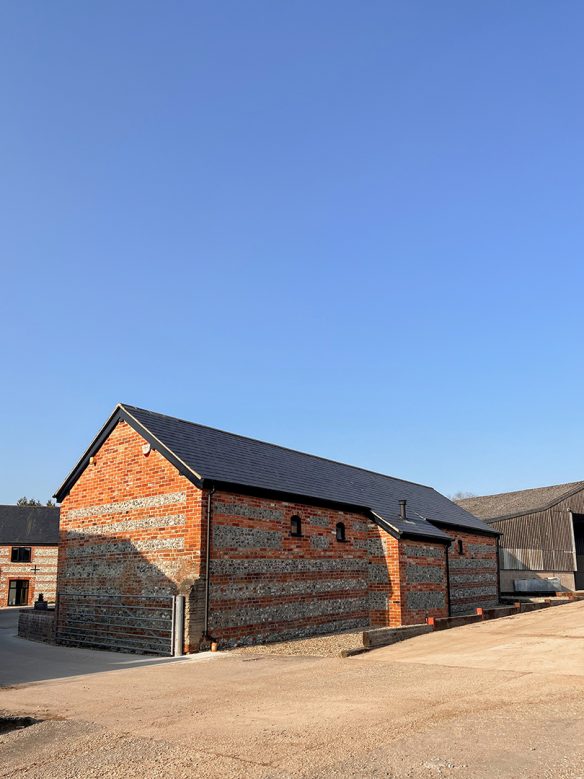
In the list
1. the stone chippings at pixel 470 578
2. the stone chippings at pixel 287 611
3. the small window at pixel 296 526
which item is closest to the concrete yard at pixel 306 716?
the stone chippings at pixel 287 611

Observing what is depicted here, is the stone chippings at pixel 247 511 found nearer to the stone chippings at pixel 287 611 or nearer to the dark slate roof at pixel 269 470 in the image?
the dark slate roof at pixel 269 470

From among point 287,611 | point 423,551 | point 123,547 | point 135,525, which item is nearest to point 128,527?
point 135,525

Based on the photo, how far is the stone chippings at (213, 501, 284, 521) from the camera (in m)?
18.3

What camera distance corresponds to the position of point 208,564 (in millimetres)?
17453

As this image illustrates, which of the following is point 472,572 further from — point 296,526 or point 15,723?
point 15,723

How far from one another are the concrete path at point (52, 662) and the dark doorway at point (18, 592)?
2882 centimetres

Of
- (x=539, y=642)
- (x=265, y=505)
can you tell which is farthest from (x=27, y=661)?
(x=539, y=642)

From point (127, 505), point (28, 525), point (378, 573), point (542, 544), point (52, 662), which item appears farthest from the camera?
point (28, 525)

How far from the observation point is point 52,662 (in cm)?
1645

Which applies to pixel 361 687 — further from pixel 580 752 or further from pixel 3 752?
pixel 3 752

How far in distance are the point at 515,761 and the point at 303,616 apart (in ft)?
45.9

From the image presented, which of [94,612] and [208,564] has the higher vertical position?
[208,564]

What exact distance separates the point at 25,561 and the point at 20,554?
2.08 ft

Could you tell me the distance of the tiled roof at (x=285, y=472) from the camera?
771 inches
